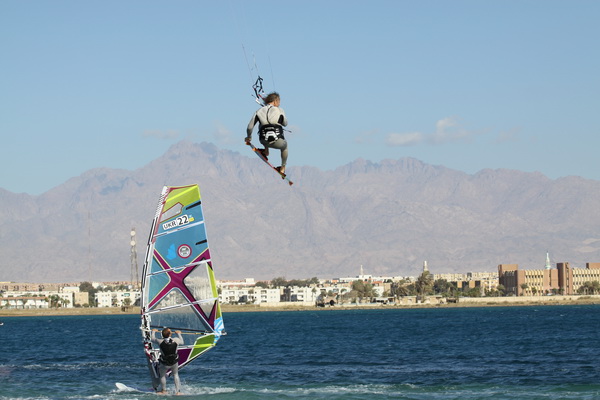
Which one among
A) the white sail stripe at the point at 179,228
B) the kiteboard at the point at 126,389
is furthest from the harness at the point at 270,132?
the kiteboard at the point at 126,389

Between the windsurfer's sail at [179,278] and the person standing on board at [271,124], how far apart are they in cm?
A: 855

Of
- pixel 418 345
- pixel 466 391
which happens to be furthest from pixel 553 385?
pixel 418 345

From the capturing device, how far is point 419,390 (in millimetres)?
38156

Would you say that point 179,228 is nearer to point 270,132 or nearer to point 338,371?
point 270,132

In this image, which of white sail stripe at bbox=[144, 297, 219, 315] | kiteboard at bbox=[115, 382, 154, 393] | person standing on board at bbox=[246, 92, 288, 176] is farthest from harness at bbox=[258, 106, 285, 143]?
kiteboard at bbox=[115, 382, 154, 393]

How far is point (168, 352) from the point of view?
31.7 meters

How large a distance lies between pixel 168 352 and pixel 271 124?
32.6 ft

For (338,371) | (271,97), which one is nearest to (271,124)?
(271,97)

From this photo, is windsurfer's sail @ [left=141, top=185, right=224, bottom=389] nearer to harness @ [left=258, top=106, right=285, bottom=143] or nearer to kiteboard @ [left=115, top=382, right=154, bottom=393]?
kiteboard @ [left=115, top=382, right=154, bottom=393]

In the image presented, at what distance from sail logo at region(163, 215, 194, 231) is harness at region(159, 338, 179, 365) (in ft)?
12.4

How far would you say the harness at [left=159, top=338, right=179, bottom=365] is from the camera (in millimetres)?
31594

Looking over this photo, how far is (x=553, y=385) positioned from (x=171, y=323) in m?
15.1

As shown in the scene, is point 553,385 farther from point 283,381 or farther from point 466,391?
point 283,381

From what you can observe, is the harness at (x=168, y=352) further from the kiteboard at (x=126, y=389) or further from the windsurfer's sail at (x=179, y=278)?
the kiteboard at (x=126, y=389)
